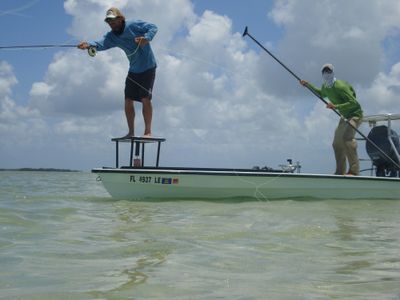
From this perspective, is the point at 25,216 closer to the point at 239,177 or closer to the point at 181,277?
the point at 181,277

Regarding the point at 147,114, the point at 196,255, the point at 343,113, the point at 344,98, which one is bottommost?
the point at 196,255

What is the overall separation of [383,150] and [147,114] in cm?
505

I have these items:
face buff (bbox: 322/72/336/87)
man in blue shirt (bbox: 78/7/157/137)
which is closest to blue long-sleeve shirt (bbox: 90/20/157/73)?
man in blue shirt (bbox: 78/7/157/137)

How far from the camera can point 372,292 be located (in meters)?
2.58

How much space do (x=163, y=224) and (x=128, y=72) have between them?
14.3 feet

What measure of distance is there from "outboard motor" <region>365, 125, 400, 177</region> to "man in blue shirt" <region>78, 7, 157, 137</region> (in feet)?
15.4

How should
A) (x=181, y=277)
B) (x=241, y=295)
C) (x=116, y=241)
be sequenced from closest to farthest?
(x=241, y=295)
(x=181, y=277)
(x=116, y=241)

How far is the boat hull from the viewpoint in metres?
8.40

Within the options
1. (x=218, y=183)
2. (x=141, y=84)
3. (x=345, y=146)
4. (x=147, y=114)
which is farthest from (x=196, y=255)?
(x=345, y=146)

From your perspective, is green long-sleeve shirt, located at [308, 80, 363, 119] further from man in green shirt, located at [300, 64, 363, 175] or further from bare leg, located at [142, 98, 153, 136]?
bare leg, located at [142, 98, 153, 136]

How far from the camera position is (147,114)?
884cm

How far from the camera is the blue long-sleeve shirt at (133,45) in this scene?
8.63 metres

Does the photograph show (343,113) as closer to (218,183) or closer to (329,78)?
(329,78)

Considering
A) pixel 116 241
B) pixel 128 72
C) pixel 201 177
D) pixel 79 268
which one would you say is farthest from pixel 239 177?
pixel 79 268
